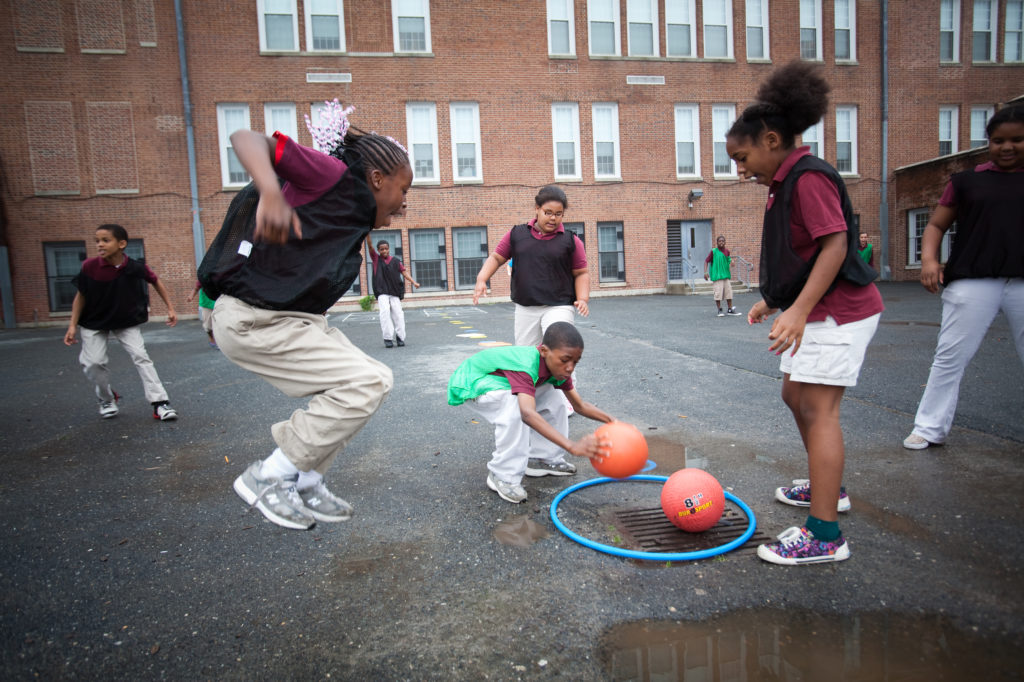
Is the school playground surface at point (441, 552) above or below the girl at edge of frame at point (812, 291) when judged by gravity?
below

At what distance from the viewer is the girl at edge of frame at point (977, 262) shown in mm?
3578

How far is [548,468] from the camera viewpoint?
3943mm

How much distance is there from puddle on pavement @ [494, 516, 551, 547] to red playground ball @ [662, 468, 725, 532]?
63 centimetres

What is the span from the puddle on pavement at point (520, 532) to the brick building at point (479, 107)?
20605 mm

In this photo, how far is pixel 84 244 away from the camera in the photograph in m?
21.3

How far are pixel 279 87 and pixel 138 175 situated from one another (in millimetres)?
5939

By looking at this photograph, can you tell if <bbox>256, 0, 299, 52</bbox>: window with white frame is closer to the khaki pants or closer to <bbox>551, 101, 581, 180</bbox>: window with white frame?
<bbox>551, 101, 581, 180</bbox>: window with white frame

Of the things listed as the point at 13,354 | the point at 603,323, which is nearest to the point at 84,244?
the point at 13,354

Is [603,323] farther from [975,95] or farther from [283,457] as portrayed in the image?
[975,95]

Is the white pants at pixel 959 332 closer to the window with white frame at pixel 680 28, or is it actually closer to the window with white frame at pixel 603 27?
the window with white frame at pixel 603 27

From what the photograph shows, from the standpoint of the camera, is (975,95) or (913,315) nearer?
(913,315)

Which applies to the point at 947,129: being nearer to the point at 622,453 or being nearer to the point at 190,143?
the point at 190,143

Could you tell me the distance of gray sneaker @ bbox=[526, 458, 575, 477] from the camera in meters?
3.84

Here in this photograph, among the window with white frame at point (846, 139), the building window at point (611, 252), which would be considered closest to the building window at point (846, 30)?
the window with white frame at point (846, 139)
